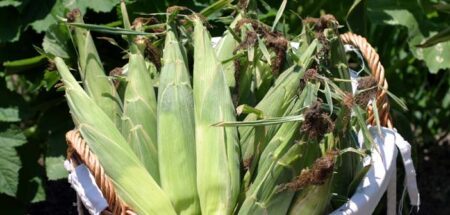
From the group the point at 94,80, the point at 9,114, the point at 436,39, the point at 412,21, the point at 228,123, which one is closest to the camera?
the point at 228,123

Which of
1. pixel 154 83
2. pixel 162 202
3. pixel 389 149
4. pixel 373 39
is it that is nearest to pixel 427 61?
pixel 373 39

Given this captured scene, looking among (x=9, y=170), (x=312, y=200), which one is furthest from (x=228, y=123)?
(x=9, y=170)

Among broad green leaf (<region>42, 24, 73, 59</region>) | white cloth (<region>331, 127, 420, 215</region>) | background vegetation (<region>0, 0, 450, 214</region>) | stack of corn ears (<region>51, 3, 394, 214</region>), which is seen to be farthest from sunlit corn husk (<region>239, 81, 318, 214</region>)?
broad green leaf (<region>42, 24, 73, 59</region>)

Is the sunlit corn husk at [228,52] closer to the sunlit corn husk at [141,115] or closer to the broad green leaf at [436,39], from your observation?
the sunlit corn husk at [141,115]

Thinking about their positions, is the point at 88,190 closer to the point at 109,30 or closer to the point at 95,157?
the point at 95,157

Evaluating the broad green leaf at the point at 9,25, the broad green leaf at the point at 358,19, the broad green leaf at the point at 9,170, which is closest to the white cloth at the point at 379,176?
the broad green leaf at the point at 358,19

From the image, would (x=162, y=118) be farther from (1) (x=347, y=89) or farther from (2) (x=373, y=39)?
(2) (x=373, y=39)
